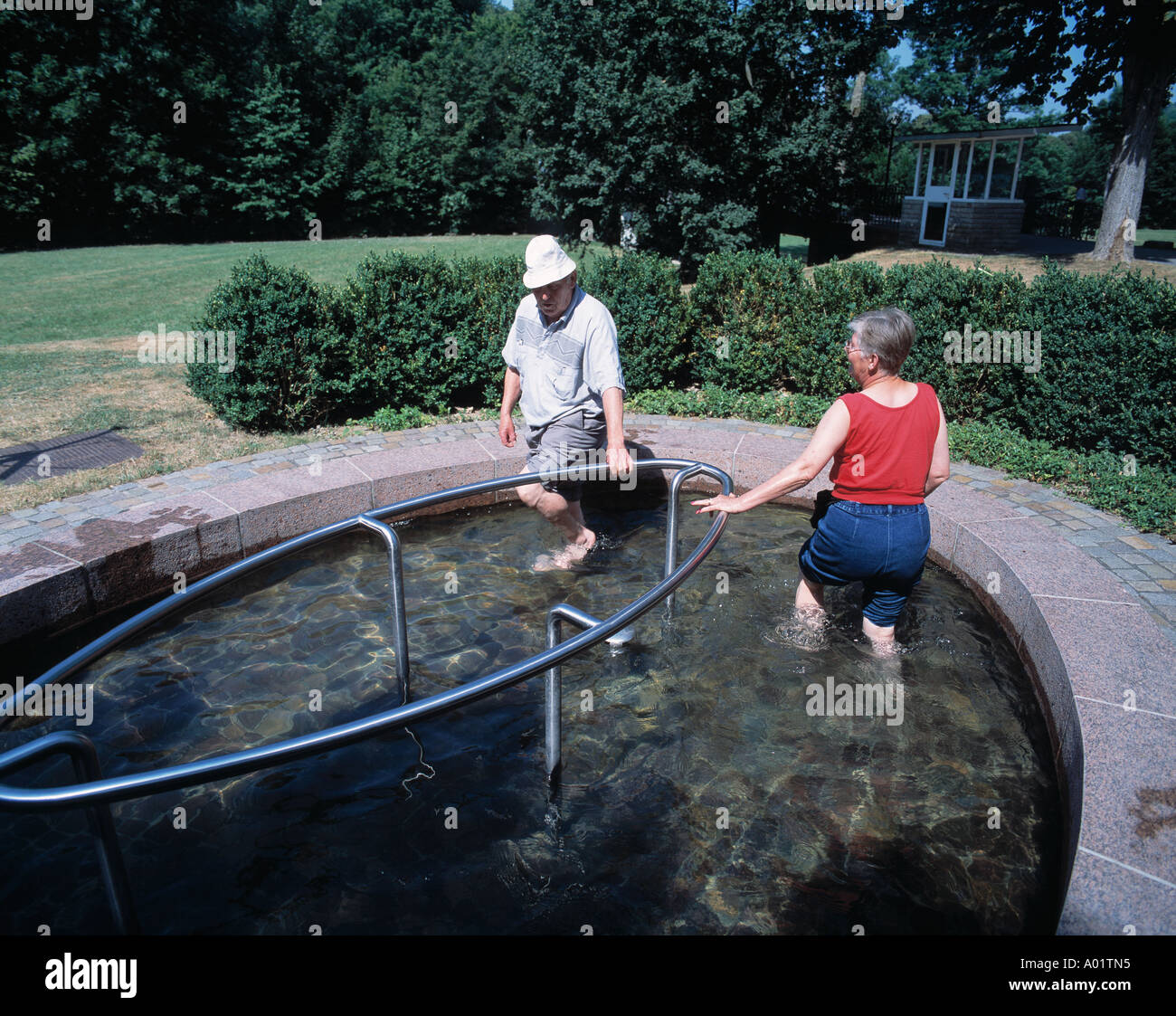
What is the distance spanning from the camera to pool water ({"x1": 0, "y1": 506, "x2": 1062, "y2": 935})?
306 cm

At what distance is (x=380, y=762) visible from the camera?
3.87m

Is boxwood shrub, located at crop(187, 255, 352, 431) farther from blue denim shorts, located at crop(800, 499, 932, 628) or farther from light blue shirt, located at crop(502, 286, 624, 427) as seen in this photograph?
blue denim shorts, located at crop(800, 499, 932, 628)

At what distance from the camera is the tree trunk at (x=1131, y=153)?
61.8ft

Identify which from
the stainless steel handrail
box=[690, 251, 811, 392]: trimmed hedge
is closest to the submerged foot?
the stainless steel handrail

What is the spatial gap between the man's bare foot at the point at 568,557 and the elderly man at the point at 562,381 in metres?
0.11

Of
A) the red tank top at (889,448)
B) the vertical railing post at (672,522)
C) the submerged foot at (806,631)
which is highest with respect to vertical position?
the red tank top at (889,448)

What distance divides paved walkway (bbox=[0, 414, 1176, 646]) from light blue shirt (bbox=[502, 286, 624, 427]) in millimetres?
2338

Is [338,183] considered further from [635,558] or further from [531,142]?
[635,558]

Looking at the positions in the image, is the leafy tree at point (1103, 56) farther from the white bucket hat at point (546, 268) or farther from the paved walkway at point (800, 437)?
the white bucket hat at point (546, 268)

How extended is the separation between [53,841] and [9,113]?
32.4 m

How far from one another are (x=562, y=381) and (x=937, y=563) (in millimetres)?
2837

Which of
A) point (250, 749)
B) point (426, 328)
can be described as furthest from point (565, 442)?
point (426, 328)

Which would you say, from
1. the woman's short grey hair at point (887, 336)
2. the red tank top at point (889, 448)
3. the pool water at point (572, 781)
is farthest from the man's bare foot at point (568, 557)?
the woman's short grey hair at point (887, 336)

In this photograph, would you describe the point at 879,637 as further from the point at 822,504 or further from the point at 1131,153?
the point at 1131,153
